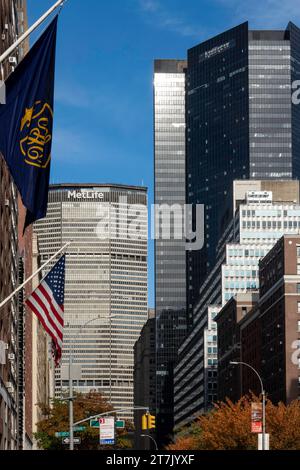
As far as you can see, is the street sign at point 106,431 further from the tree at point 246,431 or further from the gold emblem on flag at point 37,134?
the gold emblem on flag at point 37,134

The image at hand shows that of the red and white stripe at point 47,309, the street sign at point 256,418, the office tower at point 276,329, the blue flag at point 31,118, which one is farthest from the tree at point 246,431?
the blue flag at point 31,118

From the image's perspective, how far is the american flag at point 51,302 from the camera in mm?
39094

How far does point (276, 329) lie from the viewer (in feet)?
520

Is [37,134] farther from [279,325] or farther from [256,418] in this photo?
[279,325]

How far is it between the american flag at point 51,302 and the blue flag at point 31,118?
13.4 m

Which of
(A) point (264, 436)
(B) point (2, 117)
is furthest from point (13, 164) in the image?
(A) point (264, 436)

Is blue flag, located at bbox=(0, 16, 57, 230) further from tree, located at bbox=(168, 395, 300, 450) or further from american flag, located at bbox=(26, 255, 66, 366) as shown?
tree, located at bbox=(168, 395, 300, 450)

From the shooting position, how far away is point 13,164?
25.4m

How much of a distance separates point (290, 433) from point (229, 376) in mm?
99708

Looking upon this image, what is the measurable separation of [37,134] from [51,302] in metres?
14.8

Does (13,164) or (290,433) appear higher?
(13,164)

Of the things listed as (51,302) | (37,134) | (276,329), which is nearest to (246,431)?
(276,329)
